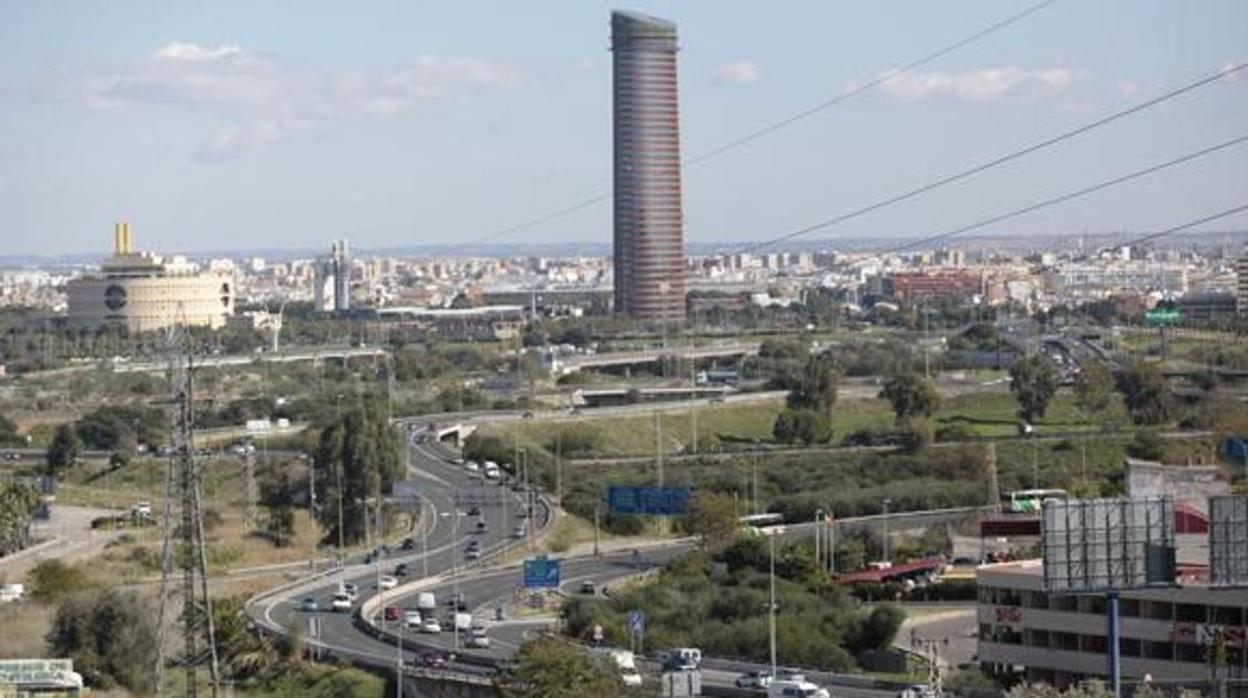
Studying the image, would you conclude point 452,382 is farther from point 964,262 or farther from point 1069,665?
point 964,262

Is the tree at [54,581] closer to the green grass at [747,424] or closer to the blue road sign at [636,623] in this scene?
the blue road sign at [636,623]

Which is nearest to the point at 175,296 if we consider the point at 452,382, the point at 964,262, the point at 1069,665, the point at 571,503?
the point at 452,382

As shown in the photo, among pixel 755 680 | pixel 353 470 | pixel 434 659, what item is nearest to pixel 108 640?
pixel 434 659

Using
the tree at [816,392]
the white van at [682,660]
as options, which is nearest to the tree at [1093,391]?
the tree at [816,392]

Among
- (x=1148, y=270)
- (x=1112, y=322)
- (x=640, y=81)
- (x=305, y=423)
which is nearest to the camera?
(x=305, y=423)

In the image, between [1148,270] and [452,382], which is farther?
[1148,270]

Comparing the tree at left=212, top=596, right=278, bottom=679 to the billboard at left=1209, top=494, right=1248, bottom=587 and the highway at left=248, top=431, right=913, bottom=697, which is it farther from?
the billboard at left=1209, top=494, right=1248, bottom=587

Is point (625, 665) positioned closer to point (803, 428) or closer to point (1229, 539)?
point (1229, 539)
